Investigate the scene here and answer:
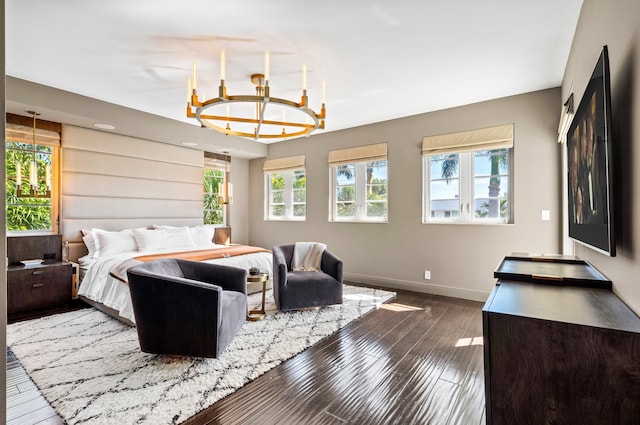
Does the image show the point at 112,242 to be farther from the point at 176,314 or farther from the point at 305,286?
the point at 305,286

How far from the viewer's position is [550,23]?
2.49 m

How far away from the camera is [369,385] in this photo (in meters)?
2.18

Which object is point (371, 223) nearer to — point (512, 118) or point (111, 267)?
point (512, 118)

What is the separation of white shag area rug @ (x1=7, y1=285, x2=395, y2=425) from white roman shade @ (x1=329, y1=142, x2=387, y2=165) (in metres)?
2.57

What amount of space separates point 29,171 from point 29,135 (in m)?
0.46

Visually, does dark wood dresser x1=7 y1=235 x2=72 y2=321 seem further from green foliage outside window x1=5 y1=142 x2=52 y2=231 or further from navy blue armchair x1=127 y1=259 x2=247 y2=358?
navy blue armchair x1=127 y1=259 x2=247 y2=358

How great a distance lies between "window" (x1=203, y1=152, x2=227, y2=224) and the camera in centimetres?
614

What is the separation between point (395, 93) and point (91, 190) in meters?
4.41

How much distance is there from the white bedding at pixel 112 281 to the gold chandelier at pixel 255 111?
1688 mm

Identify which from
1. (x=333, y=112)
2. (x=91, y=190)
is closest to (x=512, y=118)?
(x=333, y=112)

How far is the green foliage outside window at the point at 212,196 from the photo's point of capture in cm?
615

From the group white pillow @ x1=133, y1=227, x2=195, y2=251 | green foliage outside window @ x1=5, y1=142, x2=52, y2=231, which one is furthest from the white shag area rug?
green foliage outside window @ x1=5, y1=142, x2=52, y2=231

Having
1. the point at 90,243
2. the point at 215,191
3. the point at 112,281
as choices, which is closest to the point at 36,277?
the point at 90,243

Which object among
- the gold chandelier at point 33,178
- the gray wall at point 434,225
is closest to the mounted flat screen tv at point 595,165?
the gray wall at point 434,225
